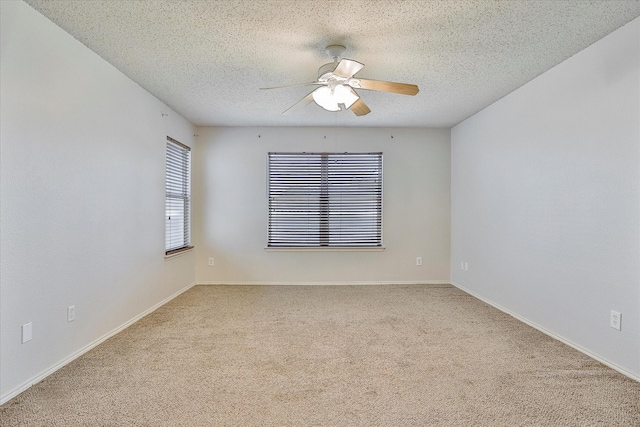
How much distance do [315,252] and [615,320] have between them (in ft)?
11.3

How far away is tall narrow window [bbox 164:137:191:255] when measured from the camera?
4234 mm

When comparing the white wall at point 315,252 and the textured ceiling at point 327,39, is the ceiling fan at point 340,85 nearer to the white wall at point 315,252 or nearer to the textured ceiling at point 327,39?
the textured ceiling at point 327,39

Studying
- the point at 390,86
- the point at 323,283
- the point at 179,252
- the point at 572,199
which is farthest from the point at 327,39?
the point at 323,283

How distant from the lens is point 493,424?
177 centimetres

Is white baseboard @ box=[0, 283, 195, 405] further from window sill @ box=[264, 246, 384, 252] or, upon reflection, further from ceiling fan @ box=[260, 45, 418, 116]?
ceiling fan @ box=[260, 45, 418, 116]

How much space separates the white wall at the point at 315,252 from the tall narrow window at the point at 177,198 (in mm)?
207

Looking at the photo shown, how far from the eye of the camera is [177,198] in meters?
4.47

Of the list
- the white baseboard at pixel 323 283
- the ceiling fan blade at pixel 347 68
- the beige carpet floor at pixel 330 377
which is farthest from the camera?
the white baseboard at pixel 323 283

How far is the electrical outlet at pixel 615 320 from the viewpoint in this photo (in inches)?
92.8

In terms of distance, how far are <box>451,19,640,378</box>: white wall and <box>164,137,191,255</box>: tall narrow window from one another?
3.90 meters

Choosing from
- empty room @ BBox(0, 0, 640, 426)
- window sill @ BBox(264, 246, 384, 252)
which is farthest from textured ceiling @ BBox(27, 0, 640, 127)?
window sill @ BBox(264, 246, 384, 252)

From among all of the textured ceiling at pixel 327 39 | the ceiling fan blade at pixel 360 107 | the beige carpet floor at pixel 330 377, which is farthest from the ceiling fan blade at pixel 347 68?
the beige carpet floor at pixel 330 377

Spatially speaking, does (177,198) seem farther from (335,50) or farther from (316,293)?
(335,50)

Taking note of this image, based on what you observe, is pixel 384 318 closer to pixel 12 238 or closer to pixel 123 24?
pixel 12 238
